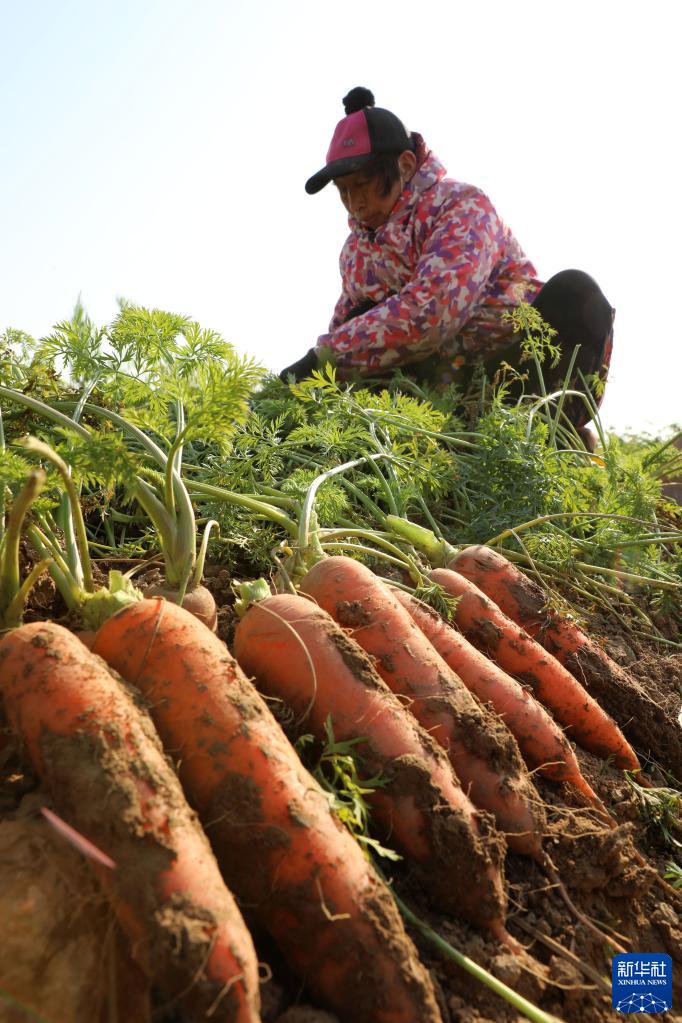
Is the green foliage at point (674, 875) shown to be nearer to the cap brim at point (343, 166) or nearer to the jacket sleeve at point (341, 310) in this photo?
the cap brim at point (343, 166)

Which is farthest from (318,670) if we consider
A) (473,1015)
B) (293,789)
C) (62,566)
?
(473,1015)

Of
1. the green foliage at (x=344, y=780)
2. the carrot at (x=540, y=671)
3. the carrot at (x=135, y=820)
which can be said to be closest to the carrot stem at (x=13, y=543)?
the carrot at (x=135, y=820)

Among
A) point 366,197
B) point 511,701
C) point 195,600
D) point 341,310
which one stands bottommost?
point 511,701

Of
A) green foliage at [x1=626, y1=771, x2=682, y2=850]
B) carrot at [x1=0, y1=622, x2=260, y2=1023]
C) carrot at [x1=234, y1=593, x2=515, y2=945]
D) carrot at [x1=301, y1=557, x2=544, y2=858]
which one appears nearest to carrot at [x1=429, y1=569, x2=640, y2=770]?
green foliage at [x1=626, y1=771, x2=682, y2=850]

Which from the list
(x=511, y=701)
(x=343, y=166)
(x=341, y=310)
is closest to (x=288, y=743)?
(x=511, y=701)

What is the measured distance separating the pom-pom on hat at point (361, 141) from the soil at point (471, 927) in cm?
283

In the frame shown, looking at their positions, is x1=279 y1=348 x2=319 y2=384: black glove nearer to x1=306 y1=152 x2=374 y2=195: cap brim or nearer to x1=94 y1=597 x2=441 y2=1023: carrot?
x1=306 y1=152 x2=374 y2=195: cap brim

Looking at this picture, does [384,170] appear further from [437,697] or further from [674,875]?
[674,875]

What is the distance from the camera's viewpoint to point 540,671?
2221 millimetres

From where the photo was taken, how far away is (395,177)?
13.8 ft

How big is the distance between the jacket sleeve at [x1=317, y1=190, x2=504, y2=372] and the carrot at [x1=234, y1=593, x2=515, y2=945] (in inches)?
92.6

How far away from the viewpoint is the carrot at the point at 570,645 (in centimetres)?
229

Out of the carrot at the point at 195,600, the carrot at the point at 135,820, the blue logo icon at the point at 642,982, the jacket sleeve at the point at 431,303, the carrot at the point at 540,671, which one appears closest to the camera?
the carrot at the point at 135,820

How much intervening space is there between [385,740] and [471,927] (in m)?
0.37
